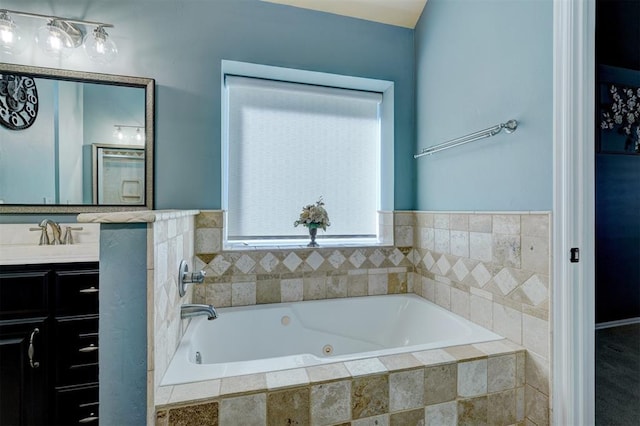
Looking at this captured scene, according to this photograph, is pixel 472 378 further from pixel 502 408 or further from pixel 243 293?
pixel 243 293

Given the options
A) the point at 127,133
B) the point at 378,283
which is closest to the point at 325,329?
the point at 378,283

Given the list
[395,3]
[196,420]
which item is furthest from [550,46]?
[196,420]

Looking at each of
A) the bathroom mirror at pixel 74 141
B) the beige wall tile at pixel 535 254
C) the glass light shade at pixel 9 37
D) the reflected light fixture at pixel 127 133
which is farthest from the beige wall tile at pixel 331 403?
the glass light shade at pixel 9 37

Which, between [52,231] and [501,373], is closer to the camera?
[501,373]

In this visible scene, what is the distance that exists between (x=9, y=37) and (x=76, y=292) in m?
1.41

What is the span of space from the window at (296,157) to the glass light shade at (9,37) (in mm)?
1077

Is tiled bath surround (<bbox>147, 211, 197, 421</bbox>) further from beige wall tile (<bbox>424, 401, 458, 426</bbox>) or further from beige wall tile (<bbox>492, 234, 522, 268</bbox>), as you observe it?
beige wall tile (<bbox>492, 234, 522, 268</bbox>)

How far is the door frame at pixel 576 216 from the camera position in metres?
1.16

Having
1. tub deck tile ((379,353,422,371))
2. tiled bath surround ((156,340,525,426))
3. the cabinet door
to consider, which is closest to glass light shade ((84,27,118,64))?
the cabinet door

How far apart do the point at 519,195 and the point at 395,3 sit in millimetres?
1599

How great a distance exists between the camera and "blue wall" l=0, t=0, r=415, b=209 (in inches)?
68.4

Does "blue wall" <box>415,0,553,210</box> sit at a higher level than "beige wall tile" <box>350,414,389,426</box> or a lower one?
higher

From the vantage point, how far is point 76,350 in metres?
1.42

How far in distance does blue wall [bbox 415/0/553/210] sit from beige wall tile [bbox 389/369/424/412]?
889mm
